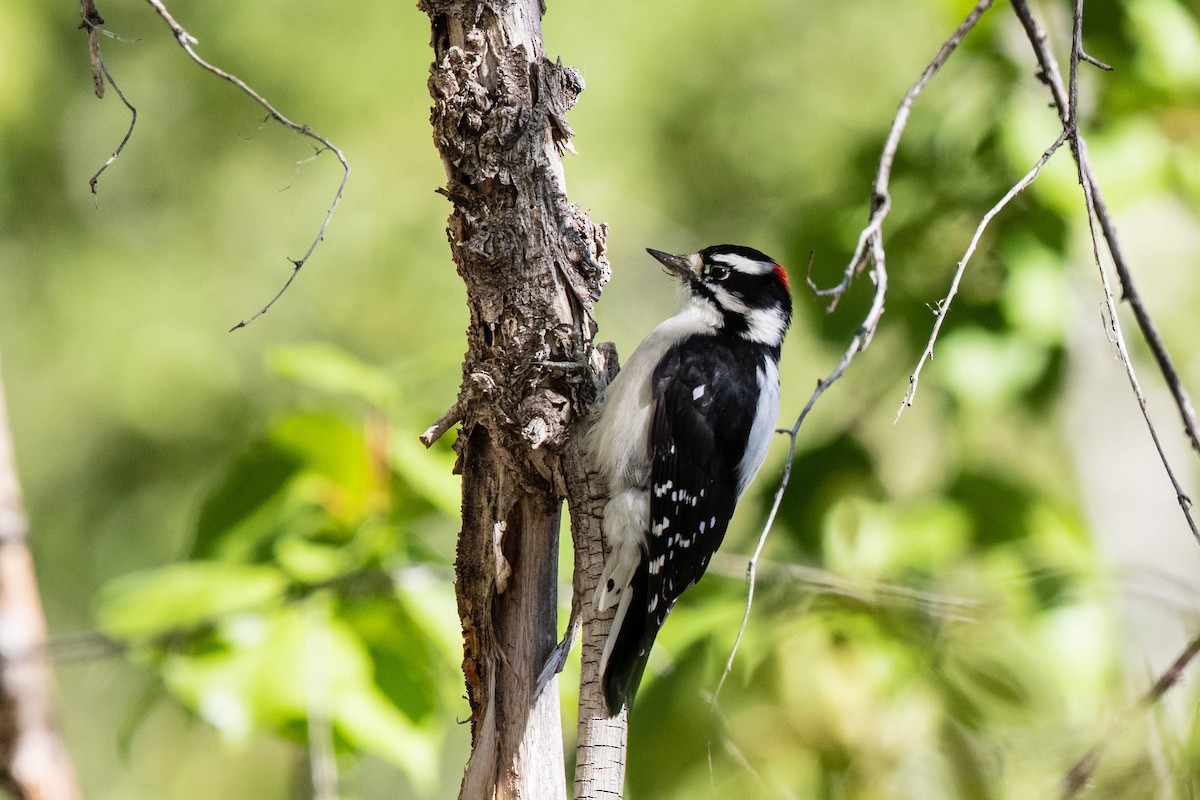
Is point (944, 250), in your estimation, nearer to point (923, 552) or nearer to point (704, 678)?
point (923, 552)

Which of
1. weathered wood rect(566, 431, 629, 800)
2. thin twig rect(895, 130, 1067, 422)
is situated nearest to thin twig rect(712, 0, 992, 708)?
thin twig rect(895, 130, 1067, 422)

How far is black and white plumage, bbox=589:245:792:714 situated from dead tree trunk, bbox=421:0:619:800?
0.61ft

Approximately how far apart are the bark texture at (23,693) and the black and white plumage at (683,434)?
99 centimetres

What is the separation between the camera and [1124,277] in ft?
5.28

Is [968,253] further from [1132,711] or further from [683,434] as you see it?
[683,434]

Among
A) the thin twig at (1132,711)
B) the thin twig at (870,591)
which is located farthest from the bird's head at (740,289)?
the thin twig at (1132,711)

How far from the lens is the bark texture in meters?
1.64

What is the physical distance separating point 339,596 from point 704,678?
87cm

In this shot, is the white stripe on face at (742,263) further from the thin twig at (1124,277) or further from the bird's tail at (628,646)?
the thin twig at (1124,277)

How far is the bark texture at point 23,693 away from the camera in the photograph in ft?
5.38

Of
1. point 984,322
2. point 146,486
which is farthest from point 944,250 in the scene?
point 146,486

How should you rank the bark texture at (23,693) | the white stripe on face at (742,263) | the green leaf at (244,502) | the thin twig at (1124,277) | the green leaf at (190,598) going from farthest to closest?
the white stripe on face at (742,263), the green leaf at (244,502), the green leaf at (190,598), the bark texture at (23,693), the thin twig at (1124,277)

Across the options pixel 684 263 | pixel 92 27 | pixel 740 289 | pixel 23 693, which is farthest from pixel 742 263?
pixel 23 693

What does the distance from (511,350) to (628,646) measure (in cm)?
72
